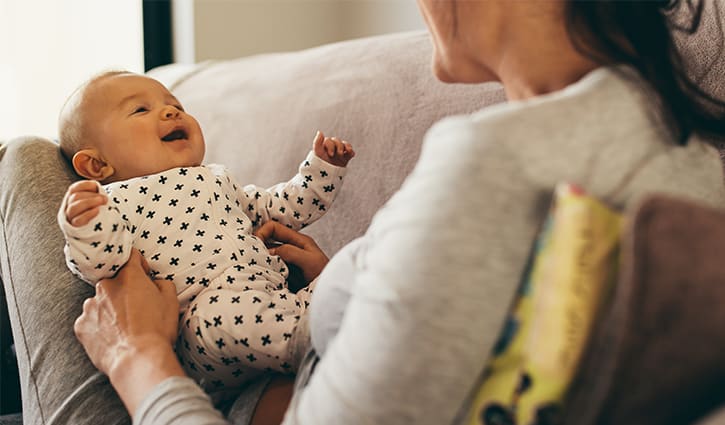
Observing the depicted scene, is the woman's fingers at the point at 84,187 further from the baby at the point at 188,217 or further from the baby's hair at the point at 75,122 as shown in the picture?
the baby's hair at the point at 75,122

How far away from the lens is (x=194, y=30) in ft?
7.75

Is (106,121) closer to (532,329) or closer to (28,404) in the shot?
(28,404)

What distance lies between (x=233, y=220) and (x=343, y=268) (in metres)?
0.40

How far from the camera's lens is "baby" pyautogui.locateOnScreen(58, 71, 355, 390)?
2.91ft

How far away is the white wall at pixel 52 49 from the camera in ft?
7.48

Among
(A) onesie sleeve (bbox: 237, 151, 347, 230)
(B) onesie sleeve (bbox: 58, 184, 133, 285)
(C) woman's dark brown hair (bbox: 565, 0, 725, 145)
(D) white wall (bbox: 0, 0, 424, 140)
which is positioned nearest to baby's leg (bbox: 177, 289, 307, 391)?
(B) onesie sleeve (bbox: 58, 184, 133, 285)

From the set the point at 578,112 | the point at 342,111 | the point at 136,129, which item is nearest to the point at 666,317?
the point at 578,112

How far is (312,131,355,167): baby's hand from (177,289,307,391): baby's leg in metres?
0.27

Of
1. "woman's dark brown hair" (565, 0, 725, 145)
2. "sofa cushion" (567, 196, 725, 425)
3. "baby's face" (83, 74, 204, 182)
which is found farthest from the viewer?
"baby's face" (83, 74, 204, 182)

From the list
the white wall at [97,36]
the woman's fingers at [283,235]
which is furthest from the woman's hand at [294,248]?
the white wall at [97,36]

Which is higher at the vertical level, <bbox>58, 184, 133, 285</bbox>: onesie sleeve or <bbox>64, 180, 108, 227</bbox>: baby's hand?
<bbox>64, 180, 108, 227</bbox>: baby's hand

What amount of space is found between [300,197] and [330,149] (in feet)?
0.32

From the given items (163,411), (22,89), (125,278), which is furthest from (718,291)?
(22,89)

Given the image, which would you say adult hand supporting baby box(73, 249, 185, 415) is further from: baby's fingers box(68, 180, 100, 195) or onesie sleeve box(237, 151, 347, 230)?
onesie sleeve box(237, 151, 347, 230)
